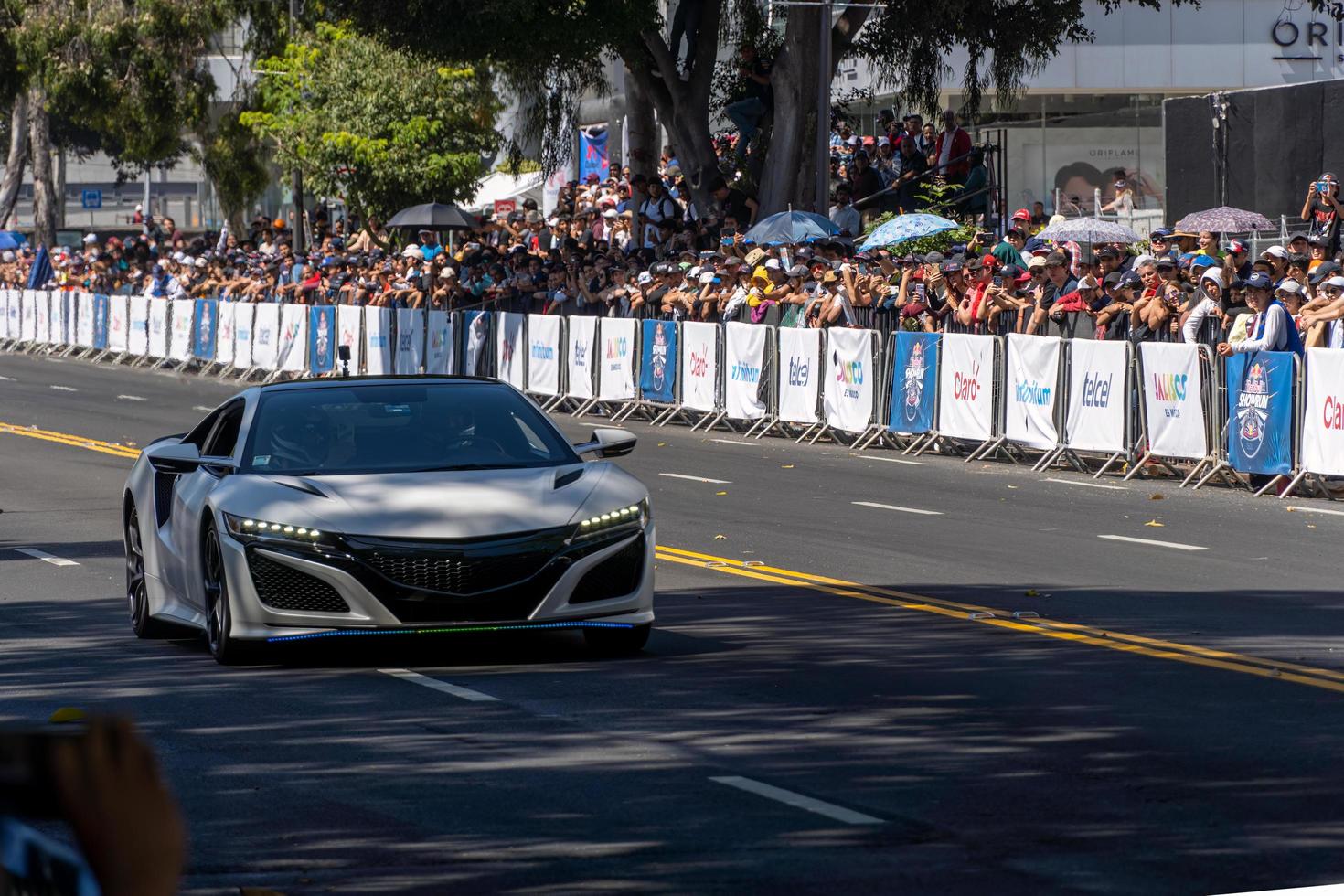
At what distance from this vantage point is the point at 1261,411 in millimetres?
18844

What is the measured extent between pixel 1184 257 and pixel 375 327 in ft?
52.9

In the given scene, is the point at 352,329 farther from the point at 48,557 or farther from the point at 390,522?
the point at 390,522

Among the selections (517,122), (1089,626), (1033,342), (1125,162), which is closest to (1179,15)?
(1125,162)

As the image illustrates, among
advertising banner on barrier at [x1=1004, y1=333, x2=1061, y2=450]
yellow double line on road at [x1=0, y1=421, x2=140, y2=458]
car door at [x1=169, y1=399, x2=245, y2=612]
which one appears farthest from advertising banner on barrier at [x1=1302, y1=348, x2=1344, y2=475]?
yellow double line on road at [x1=0, y1=421, x2=140, y2=458]

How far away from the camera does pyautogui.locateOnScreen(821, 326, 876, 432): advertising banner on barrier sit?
24.1m

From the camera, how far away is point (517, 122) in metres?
61.3

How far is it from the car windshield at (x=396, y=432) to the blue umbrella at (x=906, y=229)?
16.8 m

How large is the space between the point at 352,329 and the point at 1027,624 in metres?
26.0

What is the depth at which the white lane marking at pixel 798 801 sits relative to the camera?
701cm

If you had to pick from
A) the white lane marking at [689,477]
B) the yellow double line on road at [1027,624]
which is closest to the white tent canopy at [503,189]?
the white lane marking at [689,477]

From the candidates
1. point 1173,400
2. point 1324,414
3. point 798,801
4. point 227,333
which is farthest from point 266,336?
point 798,801

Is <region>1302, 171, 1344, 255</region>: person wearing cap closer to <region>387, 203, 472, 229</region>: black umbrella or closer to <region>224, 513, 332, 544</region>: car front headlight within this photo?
<region>387, 203, 472, 229</region>: black umbrella

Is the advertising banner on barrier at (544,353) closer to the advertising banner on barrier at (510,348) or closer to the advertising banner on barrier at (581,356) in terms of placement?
the advertising banner on barrier at (510,348)

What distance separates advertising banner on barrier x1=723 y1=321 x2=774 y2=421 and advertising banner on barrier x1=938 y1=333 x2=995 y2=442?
10.8 ft
